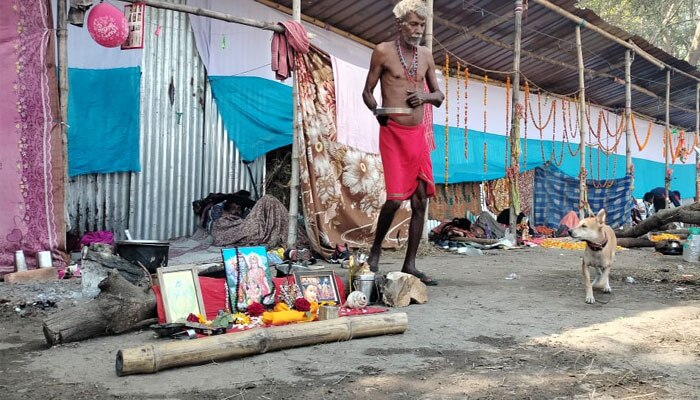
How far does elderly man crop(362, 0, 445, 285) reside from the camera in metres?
4.61

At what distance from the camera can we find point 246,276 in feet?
12.7

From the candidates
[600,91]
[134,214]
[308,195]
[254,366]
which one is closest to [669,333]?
[254,366]

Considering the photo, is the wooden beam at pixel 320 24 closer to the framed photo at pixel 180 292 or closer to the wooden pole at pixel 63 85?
the wooden pole at pixel 63 85

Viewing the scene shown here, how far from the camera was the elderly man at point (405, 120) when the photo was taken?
461 centimetres

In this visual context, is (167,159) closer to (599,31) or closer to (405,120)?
(405,120)

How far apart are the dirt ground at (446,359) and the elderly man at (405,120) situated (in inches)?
30.3

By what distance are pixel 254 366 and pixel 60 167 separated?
140 inches

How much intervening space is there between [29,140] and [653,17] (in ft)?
86.1

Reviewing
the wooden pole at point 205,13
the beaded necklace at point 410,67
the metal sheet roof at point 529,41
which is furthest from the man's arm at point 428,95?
the metal sheet roof at point 529,41

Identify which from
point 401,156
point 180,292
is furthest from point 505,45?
point 180,292

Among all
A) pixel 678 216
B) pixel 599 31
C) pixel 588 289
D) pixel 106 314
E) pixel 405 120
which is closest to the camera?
pixel 106 314

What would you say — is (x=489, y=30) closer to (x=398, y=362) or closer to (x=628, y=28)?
(x=398, y=362)

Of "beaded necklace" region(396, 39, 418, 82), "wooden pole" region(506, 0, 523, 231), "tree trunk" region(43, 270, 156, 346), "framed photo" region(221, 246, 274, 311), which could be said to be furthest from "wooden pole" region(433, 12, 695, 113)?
"tree trunk" region(43, 270, 156, 346)

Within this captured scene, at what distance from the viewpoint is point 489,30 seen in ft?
35.1
